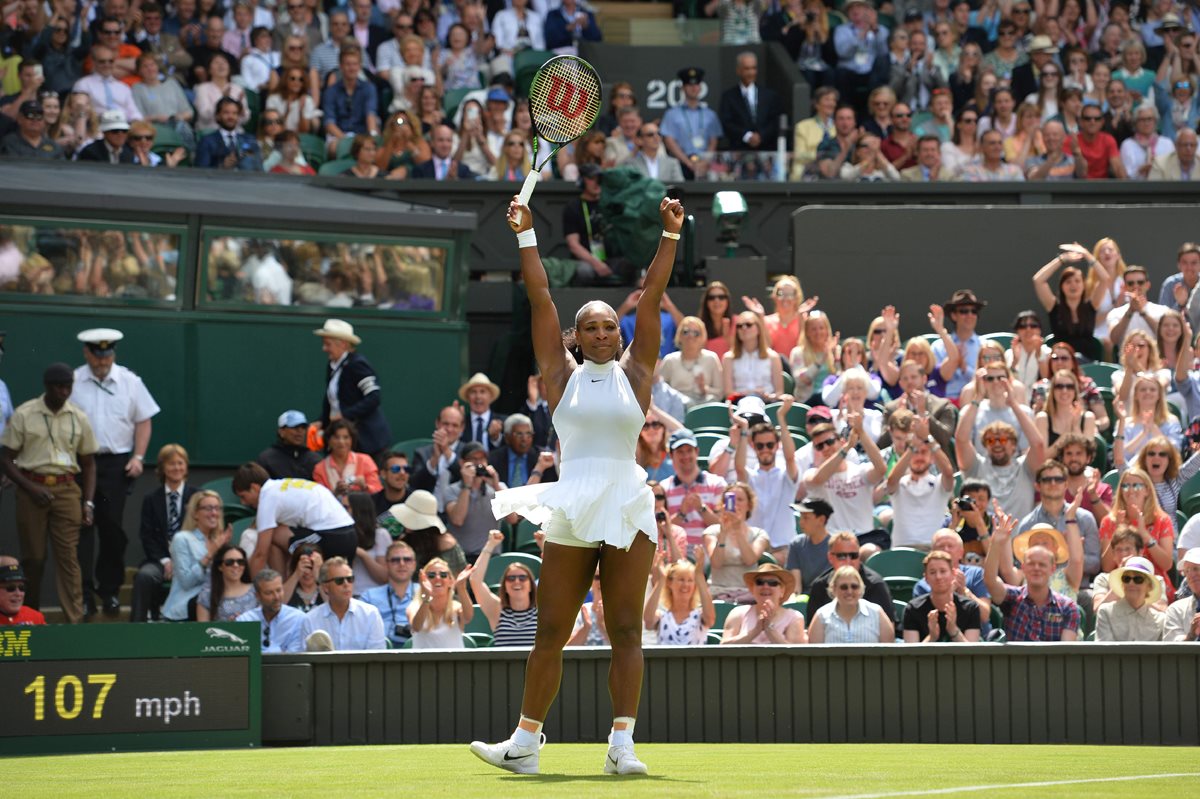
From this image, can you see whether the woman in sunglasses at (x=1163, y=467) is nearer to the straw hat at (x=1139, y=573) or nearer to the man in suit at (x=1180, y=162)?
the straw hat at (x=1139, y=573)

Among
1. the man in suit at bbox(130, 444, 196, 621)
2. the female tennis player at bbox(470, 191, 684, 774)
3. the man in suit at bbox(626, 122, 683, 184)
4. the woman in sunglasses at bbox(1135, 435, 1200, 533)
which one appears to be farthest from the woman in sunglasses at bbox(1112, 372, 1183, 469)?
the female tennis player at bbox(470, 191, 684, 774)

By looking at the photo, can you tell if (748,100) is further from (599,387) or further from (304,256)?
(599,387)

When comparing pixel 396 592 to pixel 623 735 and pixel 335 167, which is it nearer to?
pixel 623 735

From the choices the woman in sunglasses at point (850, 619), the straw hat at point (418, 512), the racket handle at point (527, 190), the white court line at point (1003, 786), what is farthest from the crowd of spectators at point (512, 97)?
the white court line at point (1003, 786)

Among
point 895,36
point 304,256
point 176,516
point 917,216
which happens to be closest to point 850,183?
point 917,216

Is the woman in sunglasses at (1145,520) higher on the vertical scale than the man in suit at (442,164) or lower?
lower

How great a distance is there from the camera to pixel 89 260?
14.9 metres

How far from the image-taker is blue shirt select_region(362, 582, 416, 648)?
11602 mm

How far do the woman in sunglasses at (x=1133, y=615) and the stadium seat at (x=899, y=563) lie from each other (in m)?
1.42

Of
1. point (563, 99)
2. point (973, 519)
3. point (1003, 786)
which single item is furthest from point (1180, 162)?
point (1003, 786)

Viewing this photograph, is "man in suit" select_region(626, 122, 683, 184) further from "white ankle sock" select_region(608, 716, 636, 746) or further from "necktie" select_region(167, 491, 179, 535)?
"white ankle sock" select_region(608, 716, 636, 746)

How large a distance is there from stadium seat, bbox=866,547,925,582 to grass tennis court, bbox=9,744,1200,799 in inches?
105

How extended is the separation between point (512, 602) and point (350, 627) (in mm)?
924

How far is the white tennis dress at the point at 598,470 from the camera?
6816 millimetres
